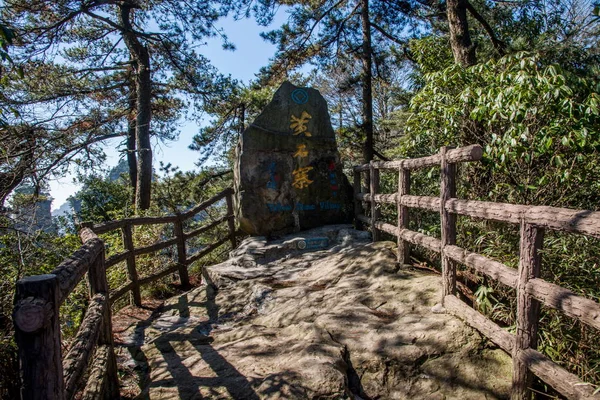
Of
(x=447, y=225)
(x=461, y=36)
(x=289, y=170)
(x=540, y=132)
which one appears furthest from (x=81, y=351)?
(x=461, y=36)

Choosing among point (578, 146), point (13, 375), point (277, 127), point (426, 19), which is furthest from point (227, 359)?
point (426, 19)

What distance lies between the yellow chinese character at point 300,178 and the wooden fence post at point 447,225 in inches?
128

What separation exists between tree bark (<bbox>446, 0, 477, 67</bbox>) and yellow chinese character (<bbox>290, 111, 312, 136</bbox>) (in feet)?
8.27

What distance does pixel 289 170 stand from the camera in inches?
249

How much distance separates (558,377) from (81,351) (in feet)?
7.89

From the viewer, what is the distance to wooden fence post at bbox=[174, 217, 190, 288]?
5.58 m

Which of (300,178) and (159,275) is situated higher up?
(300,178)

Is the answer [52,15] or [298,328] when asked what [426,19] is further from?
[52,15]

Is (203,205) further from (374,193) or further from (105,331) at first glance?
(105,331)

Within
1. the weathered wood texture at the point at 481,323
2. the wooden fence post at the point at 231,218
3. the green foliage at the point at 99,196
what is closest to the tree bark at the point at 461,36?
the weathered wood texture at the point at 481,323

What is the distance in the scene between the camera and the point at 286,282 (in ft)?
15.1

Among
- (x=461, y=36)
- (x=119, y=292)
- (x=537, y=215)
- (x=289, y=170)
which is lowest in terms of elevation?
(x=119, y=292)

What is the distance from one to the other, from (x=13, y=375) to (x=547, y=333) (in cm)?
328

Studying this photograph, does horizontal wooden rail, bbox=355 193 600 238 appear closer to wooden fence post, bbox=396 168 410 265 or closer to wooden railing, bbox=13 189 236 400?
wooden fence post, bbox=396 168 410 265
